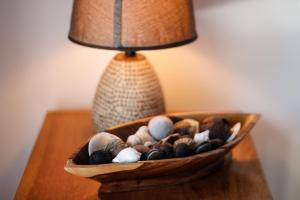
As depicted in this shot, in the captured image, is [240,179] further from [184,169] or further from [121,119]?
[121,119]

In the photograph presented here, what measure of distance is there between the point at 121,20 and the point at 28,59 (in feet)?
1.36

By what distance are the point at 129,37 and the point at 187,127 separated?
21 centimetres

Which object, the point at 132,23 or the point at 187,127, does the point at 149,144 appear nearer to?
the point at 187,127

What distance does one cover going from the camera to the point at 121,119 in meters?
0.98

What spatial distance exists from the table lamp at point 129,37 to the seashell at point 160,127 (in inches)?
3.6

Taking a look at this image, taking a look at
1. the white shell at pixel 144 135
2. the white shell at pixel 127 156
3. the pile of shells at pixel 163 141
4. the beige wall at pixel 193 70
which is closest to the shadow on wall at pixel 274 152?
the beige wall at pixel 193 70

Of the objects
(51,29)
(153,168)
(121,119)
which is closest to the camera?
(153,168)

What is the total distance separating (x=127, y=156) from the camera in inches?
30.5

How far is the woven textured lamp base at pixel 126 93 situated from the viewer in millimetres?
974

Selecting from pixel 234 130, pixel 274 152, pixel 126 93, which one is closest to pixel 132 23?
pixel 126 93

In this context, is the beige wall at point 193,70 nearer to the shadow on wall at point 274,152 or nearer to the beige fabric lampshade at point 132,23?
the shadow on wall at point 274,152

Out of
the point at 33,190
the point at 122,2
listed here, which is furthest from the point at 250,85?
the point at 33,190

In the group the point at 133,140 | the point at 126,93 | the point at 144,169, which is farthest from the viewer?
the point at 126,93

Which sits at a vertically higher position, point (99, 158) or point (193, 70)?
point (193, 70)
